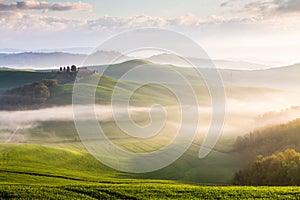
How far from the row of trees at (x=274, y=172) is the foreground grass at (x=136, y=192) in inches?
1310

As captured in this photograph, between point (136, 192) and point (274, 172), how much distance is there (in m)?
46.0

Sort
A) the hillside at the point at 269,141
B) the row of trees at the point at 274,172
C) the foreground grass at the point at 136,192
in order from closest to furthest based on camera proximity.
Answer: the foreground grass at the point at 136,192 → the row of trees at the point at 274,172 → the hillside at the point at 269,141

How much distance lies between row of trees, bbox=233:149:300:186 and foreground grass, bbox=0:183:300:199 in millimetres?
33270

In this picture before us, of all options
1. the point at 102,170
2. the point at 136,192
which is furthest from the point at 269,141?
the point at 136,192

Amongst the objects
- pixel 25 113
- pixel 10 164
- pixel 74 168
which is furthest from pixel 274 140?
pixel 25 113

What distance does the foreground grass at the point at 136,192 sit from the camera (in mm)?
Result: 41219

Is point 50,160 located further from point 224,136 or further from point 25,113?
point 25,113

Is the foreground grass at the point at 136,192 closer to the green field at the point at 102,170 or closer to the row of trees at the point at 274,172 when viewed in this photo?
the green field at the point at 102,170

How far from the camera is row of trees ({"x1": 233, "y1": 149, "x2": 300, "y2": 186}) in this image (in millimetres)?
75750

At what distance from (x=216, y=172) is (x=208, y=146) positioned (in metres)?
45.1

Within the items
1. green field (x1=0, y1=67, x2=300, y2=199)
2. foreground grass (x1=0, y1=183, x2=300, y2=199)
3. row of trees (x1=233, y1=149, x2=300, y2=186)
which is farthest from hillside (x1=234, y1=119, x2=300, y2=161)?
foreground grass (x1=0, y1=183, x2=300, y2=199)

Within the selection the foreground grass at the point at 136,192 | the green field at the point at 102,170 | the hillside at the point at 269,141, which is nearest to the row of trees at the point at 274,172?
the green field at the point at 102,170

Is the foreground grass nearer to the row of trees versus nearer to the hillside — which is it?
the row of trees

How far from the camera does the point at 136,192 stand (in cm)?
4341
